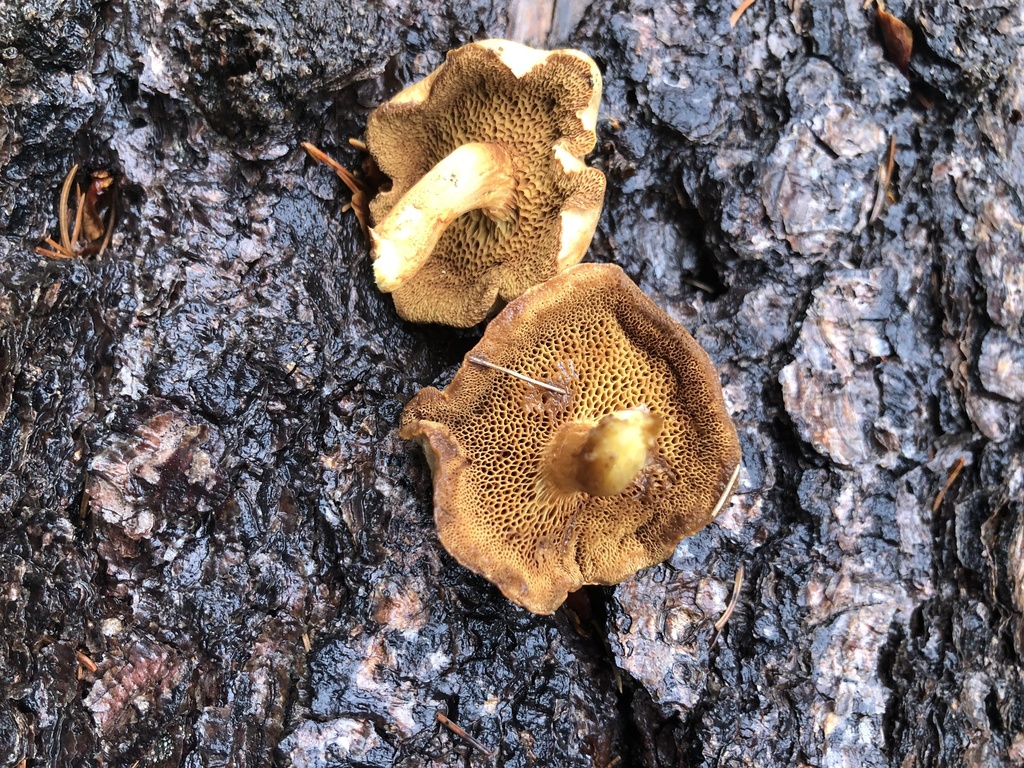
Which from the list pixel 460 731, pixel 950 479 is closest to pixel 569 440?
pixel 460 731

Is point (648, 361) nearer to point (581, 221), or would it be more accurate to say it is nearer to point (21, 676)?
point (581, 221)

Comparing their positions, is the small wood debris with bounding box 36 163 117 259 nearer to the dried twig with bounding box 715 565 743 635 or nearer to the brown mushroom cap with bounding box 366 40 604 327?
the brown mushroom cap with bounding box 366 40 604 327

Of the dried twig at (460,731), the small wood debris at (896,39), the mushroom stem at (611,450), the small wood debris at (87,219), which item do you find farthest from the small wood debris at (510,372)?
the small wood debris at (896,39)

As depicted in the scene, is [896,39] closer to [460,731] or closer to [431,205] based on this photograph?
[431,205]

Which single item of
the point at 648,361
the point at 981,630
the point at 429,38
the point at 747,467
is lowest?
the point at 981,630

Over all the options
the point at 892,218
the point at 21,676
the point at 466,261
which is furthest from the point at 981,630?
the point at 21,676

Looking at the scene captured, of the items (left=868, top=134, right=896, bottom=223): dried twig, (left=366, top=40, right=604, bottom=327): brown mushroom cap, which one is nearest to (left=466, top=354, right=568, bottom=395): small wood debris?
(left=366, top=40, right=604, bottom=327): brown mushroom cap

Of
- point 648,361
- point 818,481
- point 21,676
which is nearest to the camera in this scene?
point 21,676
